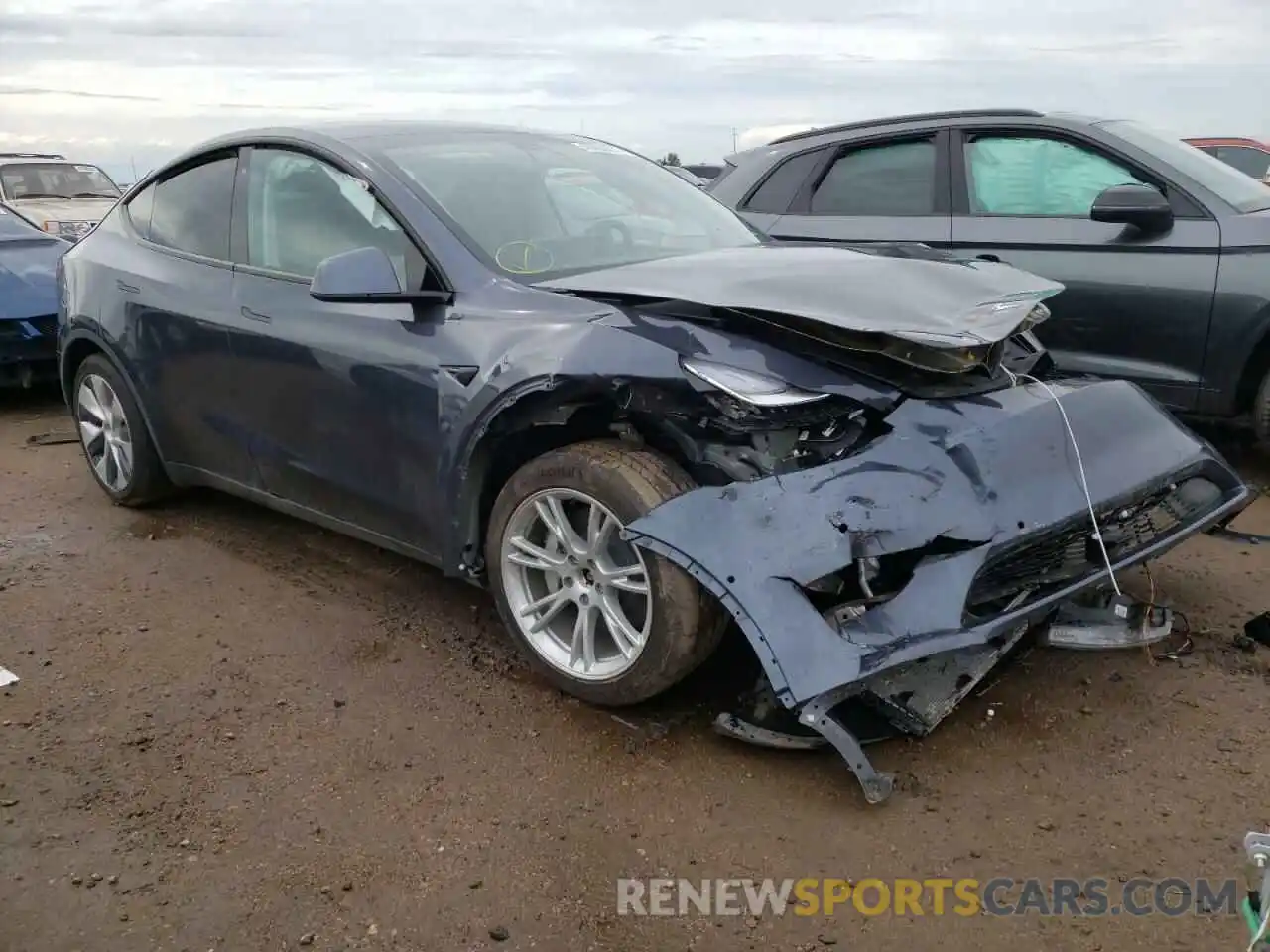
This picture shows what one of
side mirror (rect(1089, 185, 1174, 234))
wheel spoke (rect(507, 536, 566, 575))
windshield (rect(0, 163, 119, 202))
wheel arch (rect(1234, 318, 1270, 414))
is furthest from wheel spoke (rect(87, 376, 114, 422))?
windshield (rect(0, 163, 119, 202))

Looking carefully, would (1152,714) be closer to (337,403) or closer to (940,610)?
(940,610)

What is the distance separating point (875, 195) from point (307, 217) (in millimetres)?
3144

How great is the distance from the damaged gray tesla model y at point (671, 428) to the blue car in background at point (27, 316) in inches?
137

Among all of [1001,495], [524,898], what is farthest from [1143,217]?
[524,898]

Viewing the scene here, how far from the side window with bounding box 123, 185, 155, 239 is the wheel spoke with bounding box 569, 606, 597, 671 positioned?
9.44 ft

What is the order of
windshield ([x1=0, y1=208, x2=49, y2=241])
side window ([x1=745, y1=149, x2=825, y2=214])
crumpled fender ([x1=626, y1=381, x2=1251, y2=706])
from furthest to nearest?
windshield ([x1=0, y1=208, x2=49, y2=241]) < side window ([x1=745, y1=149, x2=825, y2=214]) < crumpled fender ([x1=626, y1=381, x2=1251, y2=706])

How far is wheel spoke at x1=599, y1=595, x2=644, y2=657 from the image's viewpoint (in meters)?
3.07

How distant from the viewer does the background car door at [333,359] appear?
351cm

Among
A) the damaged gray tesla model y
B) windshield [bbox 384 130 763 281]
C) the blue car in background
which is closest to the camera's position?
the damaged gray tesla model y

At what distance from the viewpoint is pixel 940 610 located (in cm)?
268

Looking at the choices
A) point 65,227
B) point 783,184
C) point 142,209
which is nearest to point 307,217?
point 142,209

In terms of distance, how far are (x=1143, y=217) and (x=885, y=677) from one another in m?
3.20

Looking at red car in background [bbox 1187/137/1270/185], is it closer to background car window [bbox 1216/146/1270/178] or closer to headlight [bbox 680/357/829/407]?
background car window [bbox 1216/146/1270/178]

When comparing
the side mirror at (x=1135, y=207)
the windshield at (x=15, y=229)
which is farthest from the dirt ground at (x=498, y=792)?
the windshield at (x=15, y=229)
